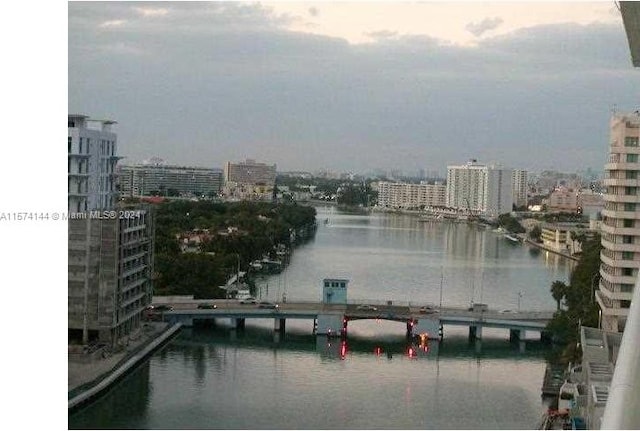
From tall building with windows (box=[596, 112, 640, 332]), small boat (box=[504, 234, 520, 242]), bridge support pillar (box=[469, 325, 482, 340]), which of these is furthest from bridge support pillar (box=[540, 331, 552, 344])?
small boat (box=[504, 234, 520, 242])

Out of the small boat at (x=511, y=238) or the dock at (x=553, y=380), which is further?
the small boat at (x=511, y=238)

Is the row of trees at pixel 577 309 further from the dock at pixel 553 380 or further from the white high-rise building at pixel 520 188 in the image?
the white high-rise building at pixel 520 188

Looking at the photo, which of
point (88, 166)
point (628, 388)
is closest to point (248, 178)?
point (88, 166)

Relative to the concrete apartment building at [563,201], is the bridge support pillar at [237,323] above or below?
below

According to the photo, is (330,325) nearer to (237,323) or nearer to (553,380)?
(237,323)

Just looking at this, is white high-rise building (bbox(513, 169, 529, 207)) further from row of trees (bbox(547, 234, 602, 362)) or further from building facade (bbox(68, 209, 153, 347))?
building facade (bbox(68, 209, 153, 347))

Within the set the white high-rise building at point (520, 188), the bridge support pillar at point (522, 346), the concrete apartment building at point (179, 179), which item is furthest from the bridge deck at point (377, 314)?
the white high-rise building at point (520, 188)

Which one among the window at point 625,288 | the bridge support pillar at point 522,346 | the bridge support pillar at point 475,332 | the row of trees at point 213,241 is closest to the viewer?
the window at point 625,288
